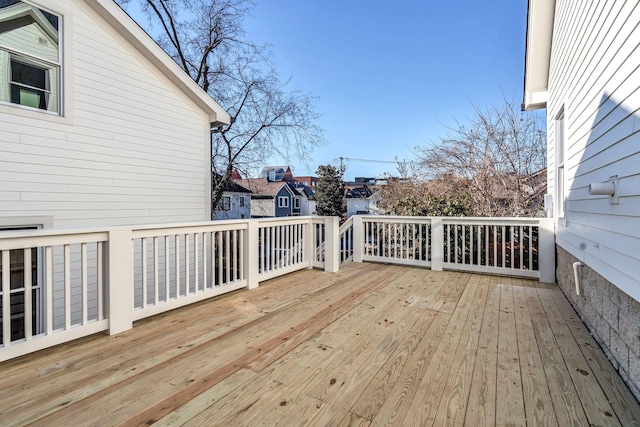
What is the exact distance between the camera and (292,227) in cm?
473

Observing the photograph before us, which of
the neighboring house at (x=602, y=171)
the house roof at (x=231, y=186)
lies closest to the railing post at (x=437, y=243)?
the neighboring house at (x=602, y=171)

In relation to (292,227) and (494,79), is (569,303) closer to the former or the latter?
(292,227)

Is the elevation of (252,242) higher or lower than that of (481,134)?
lower

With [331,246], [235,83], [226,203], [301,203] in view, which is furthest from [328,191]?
[331,246]

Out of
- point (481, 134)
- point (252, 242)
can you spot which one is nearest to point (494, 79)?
point (481, 134)

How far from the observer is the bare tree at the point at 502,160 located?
7.21 m

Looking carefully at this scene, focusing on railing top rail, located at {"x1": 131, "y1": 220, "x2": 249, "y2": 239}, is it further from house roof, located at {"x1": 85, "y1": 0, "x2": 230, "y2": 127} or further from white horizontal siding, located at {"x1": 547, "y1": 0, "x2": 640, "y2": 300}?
white horizontal siding, located at {"x1": 547, "y1": 0, "x2": 640, "y2": 300}

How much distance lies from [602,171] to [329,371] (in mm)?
2606

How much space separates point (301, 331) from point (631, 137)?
2677 mm

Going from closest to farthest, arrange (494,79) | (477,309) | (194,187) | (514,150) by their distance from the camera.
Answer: (477,309)
(194,187)
(514,150)
(494,79)

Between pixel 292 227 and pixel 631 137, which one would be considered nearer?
pixel 631 137

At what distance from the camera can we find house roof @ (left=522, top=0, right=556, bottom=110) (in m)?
4.52

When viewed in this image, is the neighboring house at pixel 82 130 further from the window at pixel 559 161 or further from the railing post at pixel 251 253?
A: the window at pixel 559 161

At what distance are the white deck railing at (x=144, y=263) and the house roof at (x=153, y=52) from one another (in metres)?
2.71
